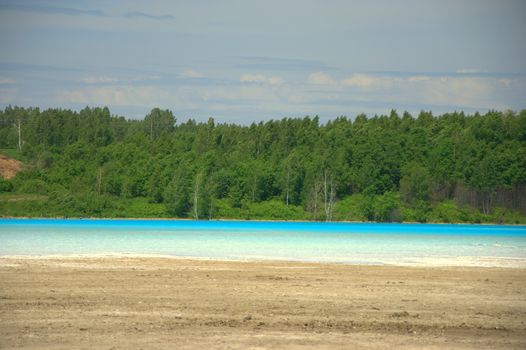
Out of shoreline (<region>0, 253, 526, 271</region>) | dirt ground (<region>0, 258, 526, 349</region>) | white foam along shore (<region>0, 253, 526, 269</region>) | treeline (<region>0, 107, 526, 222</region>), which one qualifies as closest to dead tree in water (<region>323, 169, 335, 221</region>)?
treeline (<region>0, 107, 526, 222</region>)

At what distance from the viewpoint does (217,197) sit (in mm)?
139500

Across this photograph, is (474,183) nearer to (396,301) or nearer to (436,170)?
(436,170)

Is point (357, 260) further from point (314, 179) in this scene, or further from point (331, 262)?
point (314, 179)

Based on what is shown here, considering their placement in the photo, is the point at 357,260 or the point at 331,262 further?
the point at 357,260

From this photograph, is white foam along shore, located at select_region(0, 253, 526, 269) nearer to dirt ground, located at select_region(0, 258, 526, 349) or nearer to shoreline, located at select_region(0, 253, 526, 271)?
shoreline, located at select_region(0, 253, 526, 271)

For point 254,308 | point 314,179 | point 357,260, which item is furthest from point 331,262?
point 314,179

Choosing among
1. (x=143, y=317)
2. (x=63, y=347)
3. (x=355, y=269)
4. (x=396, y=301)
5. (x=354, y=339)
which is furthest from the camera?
(x=355, y=269)

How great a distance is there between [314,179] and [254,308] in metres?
119

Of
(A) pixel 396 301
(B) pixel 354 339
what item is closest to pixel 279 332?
(B) pixel 354 339

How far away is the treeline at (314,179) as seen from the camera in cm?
13130

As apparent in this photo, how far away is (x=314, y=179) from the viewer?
136875 mm

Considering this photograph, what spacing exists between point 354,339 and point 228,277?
10956 millimetres

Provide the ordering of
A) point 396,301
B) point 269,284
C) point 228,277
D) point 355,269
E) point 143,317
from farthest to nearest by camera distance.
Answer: point 355,269 → point 228,277 → point 269,284 → point 396,301 → point 143,317

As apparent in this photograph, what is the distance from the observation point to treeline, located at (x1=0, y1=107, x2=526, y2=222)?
131 metres
